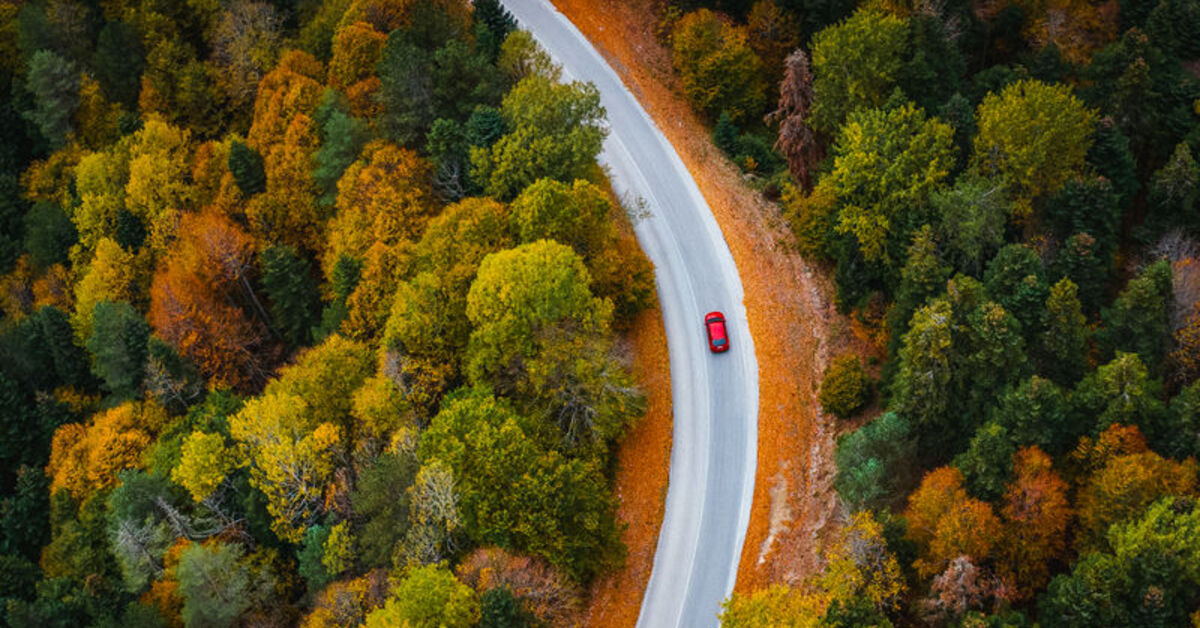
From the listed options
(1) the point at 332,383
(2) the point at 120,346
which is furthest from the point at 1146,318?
(2) the point at 120,346

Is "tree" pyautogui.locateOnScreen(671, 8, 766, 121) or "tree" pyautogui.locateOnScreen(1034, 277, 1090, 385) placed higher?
"tree" pyautogui.locateOnScreen(671, 8, 766, 121)

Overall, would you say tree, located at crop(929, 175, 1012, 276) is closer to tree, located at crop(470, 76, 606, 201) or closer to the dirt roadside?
the dirt roadside

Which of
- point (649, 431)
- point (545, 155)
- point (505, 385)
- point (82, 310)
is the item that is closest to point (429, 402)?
point (505, 385)

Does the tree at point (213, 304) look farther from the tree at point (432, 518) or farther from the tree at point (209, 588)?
the tree at point (432, 518)

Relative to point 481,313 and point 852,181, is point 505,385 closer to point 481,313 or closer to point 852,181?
point 481,313

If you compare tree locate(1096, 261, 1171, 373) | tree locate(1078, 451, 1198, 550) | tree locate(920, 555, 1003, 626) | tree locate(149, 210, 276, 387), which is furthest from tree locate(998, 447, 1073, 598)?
tree locate(149, 210, 276, 387)

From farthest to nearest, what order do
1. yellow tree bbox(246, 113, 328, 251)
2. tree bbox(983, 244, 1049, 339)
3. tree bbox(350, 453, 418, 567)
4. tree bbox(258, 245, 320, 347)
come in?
1. yellow tree bbox(246, 113, 328, 251)
2. tree bbox(258, 245, 320, 347)
3. tree bbox(350, 453, 418, 567)
4. tree bbox(983, 244, 1049, 339)

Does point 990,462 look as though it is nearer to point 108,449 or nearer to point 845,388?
point 845,388
